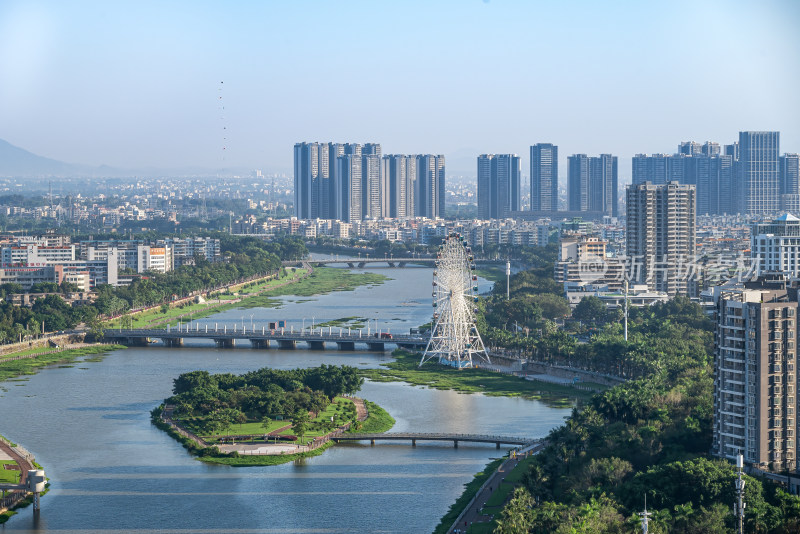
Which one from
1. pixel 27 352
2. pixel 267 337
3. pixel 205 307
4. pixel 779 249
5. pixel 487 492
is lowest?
pixel 487 492

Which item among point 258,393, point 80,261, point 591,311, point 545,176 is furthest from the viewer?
point 545,176

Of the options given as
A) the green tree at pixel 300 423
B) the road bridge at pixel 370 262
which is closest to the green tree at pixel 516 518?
the green tree at pixel 300 423

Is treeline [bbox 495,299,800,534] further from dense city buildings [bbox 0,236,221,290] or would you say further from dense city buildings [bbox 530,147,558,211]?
dense city buildings [bbox 530,147,558,211]

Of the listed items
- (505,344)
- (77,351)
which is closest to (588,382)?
(505,344)

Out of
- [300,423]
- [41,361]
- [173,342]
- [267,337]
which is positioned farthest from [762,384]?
[173,342]

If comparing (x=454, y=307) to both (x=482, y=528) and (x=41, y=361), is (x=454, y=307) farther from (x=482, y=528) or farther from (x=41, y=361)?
(x=482, y=528)

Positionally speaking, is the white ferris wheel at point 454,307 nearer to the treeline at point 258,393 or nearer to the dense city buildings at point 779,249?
the treeline at point 258,393

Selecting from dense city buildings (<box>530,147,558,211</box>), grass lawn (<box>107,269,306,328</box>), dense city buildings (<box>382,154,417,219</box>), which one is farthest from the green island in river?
dense city buildings (<box>382,154,417,219</box>)

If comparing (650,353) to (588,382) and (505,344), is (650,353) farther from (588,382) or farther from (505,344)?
(505,344)
